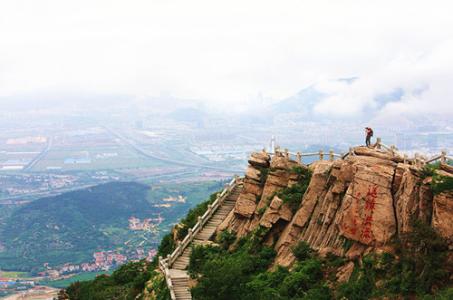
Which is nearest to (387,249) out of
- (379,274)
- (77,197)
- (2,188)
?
(379,274)

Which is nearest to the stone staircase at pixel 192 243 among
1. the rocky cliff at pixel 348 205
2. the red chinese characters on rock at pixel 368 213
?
the rocky cliff at pixel 348 205

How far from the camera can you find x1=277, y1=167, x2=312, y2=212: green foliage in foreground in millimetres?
23172

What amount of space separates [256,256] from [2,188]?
15970 centimetres

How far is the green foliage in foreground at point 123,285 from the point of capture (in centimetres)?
2778

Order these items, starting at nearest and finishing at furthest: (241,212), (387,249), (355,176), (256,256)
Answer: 1. (387,249)
2. (355,176)
3. (256,256)
4. (241,212)

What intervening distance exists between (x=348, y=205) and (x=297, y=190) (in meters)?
4.27

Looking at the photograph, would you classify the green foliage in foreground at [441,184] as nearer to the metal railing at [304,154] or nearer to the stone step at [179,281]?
the metal railing at [304,154]

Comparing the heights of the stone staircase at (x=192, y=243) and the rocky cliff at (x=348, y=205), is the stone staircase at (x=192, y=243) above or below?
below

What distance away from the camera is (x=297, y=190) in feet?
77.2

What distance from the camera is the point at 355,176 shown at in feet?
63.9

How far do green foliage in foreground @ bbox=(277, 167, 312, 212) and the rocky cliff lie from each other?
5cm

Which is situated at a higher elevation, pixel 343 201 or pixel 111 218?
pixel 343 201

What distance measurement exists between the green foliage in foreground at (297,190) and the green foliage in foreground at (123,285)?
5.84 meters

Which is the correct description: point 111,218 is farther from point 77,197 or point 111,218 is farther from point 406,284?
point 406,284
